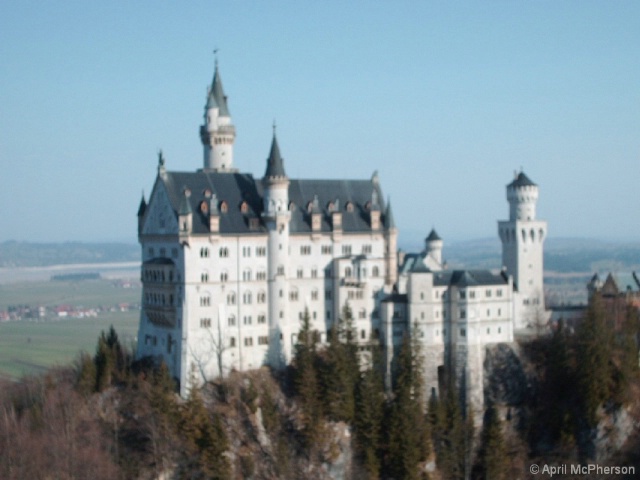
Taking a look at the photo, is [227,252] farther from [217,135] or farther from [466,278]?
[466,278]

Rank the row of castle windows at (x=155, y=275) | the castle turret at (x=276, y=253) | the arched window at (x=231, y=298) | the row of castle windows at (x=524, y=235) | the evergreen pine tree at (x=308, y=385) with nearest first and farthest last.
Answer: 1. the evergreen pine tree at (x=308, y=385)
2. the row of castle windows at (x=155, y=275)
3. the arched window at (x=231, y=298)
4. the castle turret at (x=276, y=253)
5. the row of castle windows at (x=524, y=235)

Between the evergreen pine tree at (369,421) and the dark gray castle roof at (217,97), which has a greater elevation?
the dark gray castle roof at (217,97)

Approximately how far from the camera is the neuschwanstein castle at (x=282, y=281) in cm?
7194

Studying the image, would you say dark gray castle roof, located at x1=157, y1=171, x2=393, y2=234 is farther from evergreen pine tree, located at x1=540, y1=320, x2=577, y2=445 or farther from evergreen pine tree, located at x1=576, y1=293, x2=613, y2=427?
evergreen pine tree, located at x1=576, y1=293, x2=613, y2=427

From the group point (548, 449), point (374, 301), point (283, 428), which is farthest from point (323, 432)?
point (548, 449)

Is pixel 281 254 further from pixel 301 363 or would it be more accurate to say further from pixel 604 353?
pixel 604 353

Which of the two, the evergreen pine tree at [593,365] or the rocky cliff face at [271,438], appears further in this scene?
the evergreen pine tree at [593,365]

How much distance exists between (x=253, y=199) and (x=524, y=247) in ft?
76.5

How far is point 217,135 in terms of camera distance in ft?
267

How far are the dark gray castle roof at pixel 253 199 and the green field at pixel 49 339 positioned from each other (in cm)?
3238

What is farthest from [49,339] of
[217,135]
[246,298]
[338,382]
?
[338,382]

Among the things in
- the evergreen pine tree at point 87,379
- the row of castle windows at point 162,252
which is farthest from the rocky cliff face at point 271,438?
the row of castle windows at point 162,252

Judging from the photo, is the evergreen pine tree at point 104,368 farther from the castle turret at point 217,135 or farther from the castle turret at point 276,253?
the castle turret at point 217,135

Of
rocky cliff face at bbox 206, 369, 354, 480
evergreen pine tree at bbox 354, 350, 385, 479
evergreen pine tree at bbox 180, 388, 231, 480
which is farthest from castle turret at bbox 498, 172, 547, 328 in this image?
evergreen pine tree at bbox 180, 388, 231, 480
